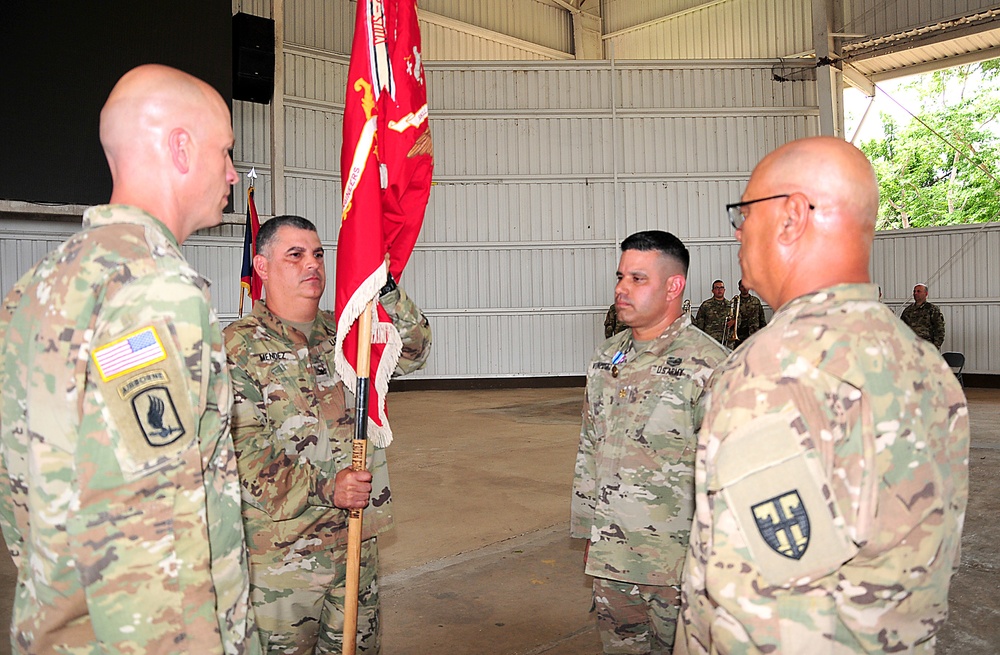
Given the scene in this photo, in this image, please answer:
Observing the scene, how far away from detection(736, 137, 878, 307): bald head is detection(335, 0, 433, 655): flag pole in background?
1.30 metres

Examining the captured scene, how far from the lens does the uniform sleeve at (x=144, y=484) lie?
126 cm

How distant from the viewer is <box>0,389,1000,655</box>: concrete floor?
11.9ft

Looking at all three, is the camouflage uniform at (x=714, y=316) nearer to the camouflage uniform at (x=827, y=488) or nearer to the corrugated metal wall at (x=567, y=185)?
the corrugated metal wall at (x=567, y=185)

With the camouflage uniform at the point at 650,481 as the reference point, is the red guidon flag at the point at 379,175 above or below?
above

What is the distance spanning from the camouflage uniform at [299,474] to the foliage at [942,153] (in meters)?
20.4

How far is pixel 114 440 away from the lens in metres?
1.26

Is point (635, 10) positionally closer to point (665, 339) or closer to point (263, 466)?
point (665, 339)

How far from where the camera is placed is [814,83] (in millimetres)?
14898

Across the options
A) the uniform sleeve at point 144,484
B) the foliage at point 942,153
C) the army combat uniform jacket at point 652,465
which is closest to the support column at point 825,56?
the foliage at point 942,153

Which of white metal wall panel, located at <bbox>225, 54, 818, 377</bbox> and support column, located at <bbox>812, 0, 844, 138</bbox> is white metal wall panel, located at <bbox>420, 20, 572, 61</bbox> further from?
support column, located at <bbox>812, 0, 844, 138</bbox>

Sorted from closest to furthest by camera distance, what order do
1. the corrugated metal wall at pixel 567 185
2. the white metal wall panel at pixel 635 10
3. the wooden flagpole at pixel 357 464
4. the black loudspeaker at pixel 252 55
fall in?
the wooden flagpole at pixel 357 464, the black loudspeaker at pixel 252 55, the corrugated metal wall at pixel 567 185, the white metal wall panel at pixel 635 10

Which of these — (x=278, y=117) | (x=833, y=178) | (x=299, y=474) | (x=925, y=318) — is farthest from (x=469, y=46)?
(x=833, y=178)

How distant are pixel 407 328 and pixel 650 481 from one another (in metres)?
0.97

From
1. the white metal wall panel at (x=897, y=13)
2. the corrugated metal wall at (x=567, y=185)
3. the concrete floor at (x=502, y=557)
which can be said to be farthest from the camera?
the corrugated metal wall at (x=567, y=185)
